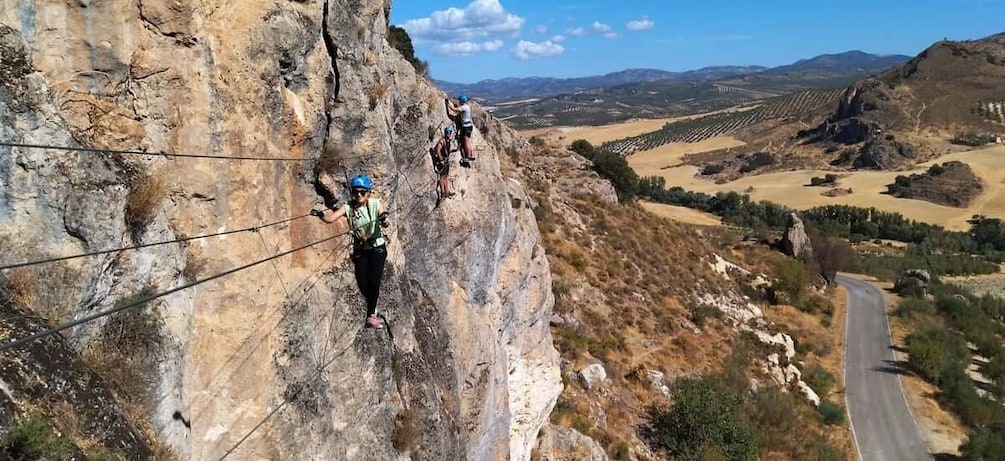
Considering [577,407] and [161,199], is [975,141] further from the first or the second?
[161,199]

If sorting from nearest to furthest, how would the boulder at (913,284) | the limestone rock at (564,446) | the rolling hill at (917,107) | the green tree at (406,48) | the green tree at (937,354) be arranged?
the limestone rock at (564,446) < the green tree at (406,48) < the green tree at (937,354) < the boulder at (913,284) < the rolling hill at (917,107)

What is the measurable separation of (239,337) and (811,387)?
104ft

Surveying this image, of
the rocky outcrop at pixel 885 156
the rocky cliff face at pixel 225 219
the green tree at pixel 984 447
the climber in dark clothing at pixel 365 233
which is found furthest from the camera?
the rocky outcrop at pixel 885 156

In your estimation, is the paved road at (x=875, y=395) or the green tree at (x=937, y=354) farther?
the green tree at (x=937, y=354)

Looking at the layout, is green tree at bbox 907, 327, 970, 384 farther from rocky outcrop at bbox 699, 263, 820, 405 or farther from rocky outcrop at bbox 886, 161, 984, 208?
rocky outcrop at bbox 886, 161, 984, 208

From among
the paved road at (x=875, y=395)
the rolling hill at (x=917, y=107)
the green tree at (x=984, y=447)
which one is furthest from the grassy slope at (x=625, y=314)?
the rolling hill at (x=917, y=107)

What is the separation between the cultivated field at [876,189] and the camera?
96.9m

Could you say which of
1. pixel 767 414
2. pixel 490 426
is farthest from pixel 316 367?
pixel 767 414

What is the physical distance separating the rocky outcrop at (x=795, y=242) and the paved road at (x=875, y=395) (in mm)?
5801

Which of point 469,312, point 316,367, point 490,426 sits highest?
point 316,367

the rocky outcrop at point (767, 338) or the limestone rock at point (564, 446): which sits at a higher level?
the limestone rock at point (564, 446)

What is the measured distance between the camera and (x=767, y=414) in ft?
81.4

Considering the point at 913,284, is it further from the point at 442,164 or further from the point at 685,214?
the point at 442,164

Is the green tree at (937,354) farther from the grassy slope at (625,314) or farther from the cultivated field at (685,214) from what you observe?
the cultivated field at (685,214)
